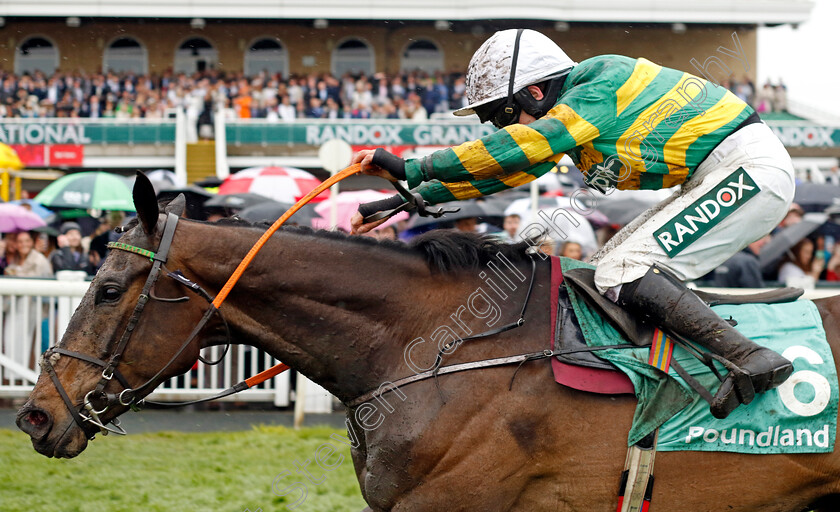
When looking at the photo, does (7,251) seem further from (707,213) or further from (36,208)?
(707,213)

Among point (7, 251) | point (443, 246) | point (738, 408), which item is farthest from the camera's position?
point (7, 251)

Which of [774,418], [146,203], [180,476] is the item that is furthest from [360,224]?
[180,476]

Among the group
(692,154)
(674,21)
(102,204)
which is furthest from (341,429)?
(674,21)

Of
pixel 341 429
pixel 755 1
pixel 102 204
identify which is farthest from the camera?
pixel 755 1

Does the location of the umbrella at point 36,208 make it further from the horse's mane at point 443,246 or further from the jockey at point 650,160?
the jockey at point 650,160

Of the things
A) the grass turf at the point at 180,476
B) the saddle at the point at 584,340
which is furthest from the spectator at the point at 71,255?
the saddle at the point at 584,340

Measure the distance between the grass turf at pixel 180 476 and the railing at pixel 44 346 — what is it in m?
0.72

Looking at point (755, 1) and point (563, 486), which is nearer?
point (563, 486)

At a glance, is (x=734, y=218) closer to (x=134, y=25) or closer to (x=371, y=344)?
(x=371, y=344)

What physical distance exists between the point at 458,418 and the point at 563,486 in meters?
0.46

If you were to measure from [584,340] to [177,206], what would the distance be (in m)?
1.62

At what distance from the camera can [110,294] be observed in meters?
3.00

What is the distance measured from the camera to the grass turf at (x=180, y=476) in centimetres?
530

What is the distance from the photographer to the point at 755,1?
30984 mm
